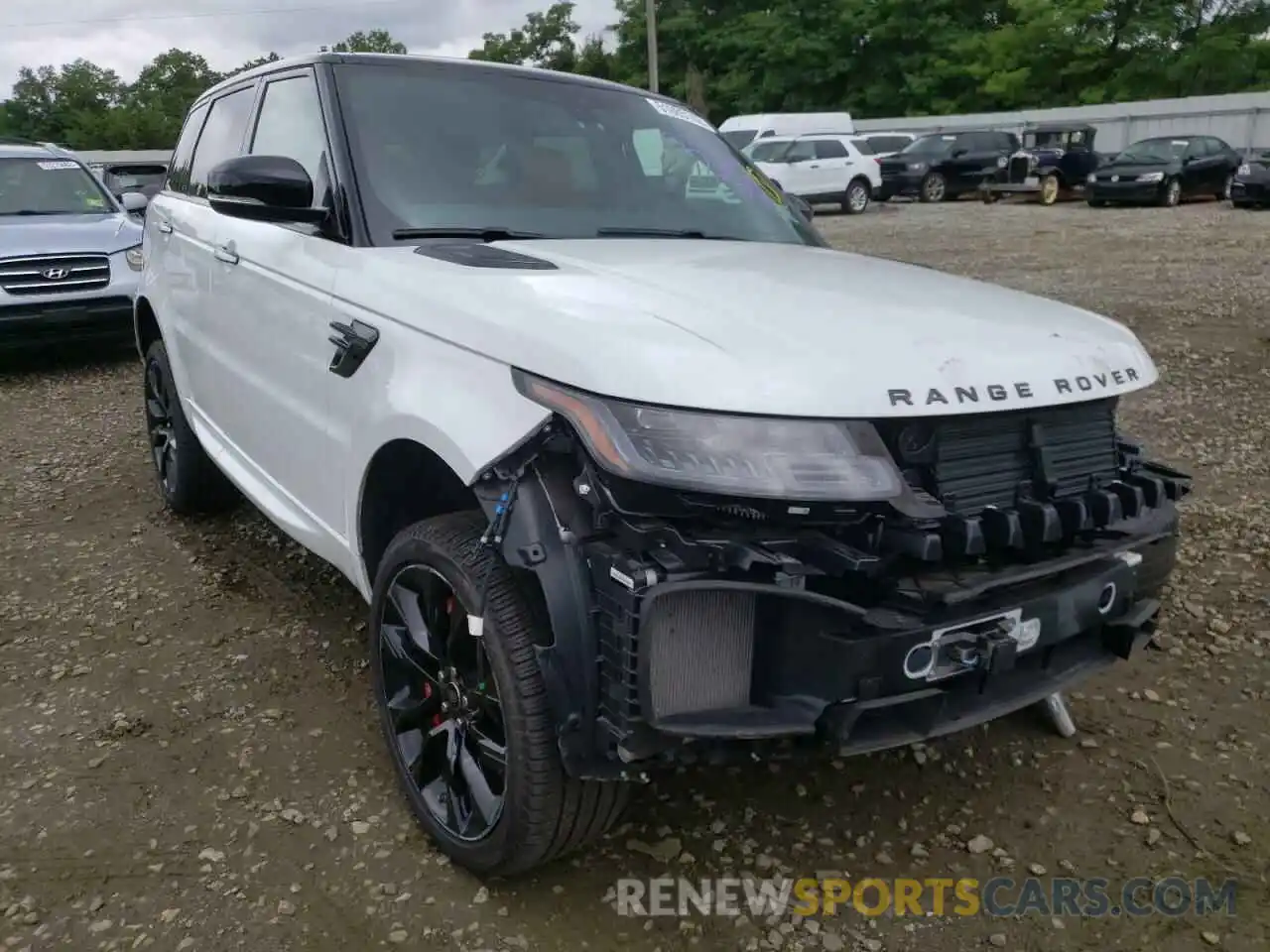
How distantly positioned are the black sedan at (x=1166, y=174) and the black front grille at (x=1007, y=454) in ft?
69.3

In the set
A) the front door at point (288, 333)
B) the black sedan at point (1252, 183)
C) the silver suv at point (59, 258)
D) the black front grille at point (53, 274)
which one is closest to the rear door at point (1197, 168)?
the black sedan at point (1252, 183)

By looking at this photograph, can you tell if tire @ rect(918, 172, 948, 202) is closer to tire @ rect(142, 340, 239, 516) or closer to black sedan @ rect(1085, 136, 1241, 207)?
black sedan @ rect(1085, 136, 1241, 207)

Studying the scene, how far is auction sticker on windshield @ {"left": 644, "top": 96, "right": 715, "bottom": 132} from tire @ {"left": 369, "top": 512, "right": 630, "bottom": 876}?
197cm

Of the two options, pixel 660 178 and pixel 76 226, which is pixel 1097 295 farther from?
pixel 76 226

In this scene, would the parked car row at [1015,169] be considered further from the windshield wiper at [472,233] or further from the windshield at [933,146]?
the windshield wiper at [472,233]

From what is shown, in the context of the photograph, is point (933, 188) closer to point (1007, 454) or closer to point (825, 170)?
point (825, 170)

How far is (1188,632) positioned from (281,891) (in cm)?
308

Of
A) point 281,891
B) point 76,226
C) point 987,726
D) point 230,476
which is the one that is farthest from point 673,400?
point 76,226

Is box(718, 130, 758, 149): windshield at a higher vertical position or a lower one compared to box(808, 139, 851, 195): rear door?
higher

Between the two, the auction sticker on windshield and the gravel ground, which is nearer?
the gravel ground

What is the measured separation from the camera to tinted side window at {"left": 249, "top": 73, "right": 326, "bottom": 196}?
10.1 ft

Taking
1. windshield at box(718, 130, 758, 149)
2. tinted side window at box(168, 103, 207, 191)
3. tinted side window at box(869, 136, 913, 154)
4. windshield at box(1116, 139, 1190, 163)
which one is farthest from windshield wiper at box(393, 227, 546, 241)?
tinted side window at box(869, 136, 913, 154)

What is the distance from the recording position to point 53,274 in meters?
8.34

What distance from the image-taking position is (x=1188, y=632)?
3.72 meters
